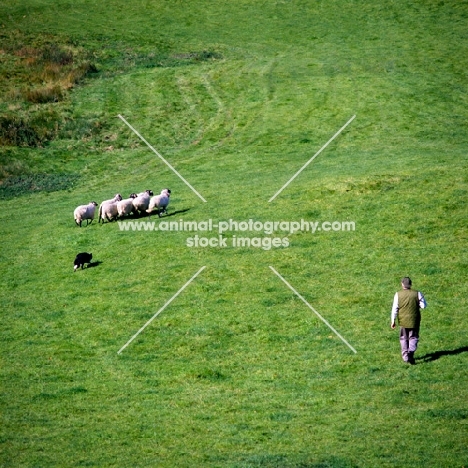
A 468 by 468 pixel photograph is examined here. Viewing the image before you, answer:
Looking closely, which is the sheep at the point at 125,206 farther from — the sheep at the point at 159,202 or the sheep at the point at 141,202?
the sheep at the point at 159,202

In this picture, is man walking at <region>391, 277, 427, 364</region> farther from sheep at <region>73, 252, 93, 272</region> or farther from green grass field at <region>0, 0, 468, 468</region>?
sheep at <region>73, 252, 93, 272</region>

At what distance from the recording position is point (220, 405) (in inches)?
747

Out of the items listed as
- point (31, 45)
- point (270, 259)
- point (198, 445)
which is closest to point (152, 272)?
point (270, 259)

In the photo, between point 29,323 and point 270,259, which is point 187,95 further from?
point 29,323

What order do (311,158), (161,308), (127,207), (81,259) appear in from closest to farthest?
(161,308)
(81,259)
(127,207)
(311,158)

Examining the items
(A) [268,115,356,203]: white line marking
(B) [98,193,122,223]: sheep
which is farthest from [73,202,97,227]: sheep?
(A) [268,115,356,203]: white line marking

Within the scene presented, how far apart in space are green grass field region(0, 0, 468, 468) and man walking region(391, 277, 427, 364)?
0.55 meters

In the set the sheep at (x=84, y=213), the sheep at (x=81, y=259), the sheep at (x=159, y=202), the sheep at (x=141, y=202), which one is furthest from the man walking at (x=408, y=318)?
A: the sheep at (x=84, y=213)

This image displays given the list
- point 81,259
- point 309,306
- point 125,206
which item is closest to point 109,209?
point 125,206

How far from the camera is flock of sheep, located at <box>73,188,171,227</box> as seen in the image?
3359 cm

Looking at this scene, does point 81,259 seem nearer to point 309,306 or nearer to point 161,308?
point 161,308

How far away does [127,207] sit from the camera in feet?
110

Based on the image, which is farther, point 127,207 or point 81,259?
point 127,207

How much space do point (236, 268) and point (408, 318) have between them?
9254 millimetres
